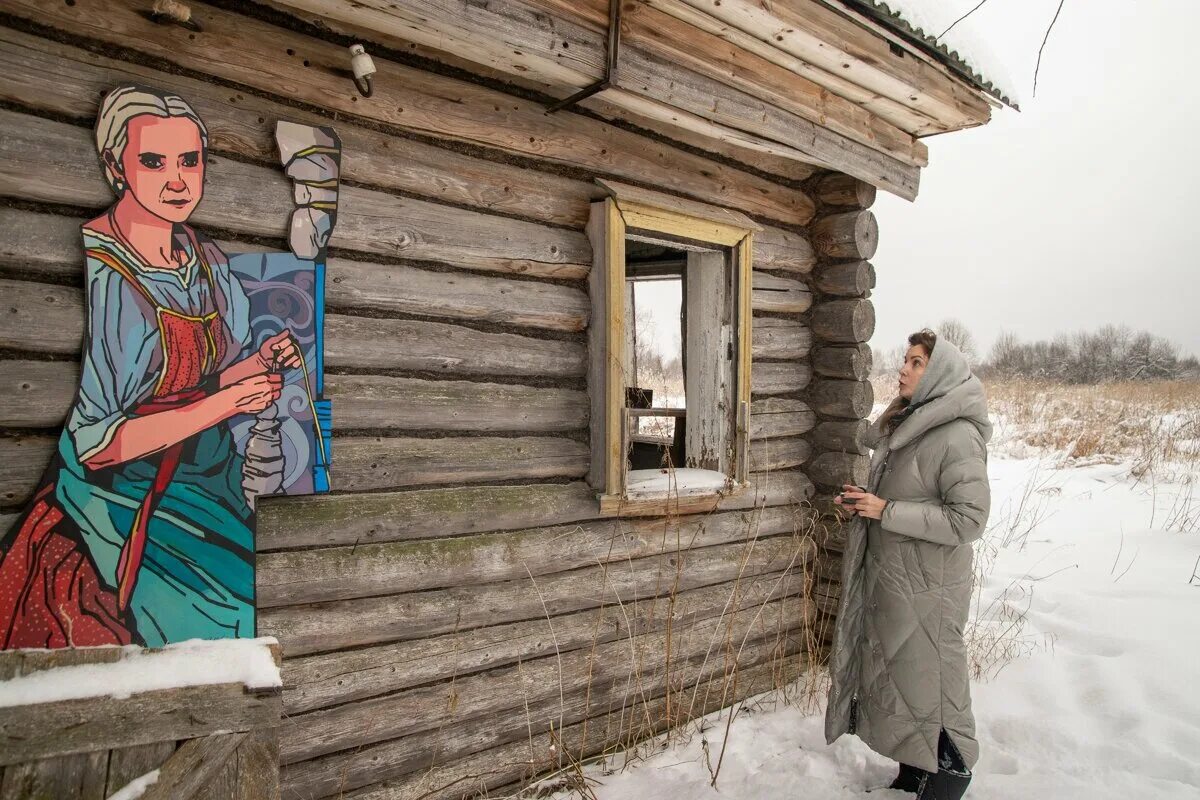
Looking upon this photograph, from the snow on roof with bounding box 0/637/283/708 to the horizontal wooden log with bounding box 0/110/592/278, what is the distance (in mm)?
1488

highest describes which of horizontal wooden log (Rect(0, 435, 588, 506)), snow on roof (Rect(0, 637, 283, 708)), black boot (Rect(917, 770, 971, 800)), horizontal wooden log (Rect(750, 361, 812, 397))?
horizontal wooden log (Rect(750, 361, 812, 397))

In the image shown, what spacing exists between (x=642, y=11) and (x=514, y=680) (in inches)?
121

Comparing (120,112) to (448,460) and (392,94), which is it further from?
(448,460)

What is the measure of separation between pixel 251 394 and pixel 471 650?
4.80 ft

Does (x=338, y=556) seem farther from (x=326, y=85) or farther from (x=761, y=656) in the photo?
(x=761, y=656)

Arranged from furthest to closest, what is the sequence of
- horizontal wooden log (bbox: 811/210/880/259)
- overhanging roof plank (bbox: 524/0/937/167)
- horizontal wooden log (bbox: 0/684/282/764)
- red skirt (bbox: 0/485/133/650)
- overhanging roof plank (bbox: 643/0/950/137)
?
horizontal wooden log (bbox: 811/210/880/259)
overhanging roof plank (bbox: 643/0/950/137)
overhanging roof plank (bbox: 524/0/937/167)
red skirt (bbox: 0/485/133/650)
horizontal wooden log (bbox: 0/684/282/764)

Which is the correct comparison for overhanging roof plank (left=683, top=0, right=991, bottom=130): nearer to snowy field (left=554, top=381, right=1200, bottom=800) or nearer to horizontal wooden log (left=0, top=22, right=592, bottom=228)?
horizontal wooden log (left=0, top=22, right=592, bottom=228)

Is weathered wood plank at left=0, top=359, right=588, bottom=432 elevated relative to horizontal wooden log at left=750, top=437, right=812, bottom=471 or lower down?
elevated

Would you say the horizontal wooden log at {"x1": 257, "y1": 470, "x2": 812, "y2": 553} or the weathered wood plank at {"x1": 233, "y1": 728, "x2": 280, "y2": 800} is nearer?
the weathered wood plank at {"x1": 233, "y1": 728, "x2": 280, "y2": 800}

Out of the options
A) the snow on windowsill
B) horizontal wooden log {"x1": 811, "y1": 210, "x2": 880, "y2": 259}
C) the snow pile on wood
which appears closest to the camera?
the snow on windowsill

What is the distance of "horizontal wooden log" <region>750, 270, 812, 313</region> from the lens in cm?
Answer: 439

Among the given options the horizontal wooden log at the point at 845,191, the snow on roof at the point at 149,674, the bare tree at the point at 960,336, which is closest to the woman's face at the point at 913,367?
the horizontal wooden log at the point at 845,191

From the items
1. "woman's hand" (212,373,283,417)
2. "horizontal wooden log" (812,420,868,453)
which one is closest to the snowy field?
"horizontal wooden log" (812,420,868,453)

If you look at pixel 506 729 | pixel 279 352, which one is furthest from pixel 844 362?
pixel 279 352
